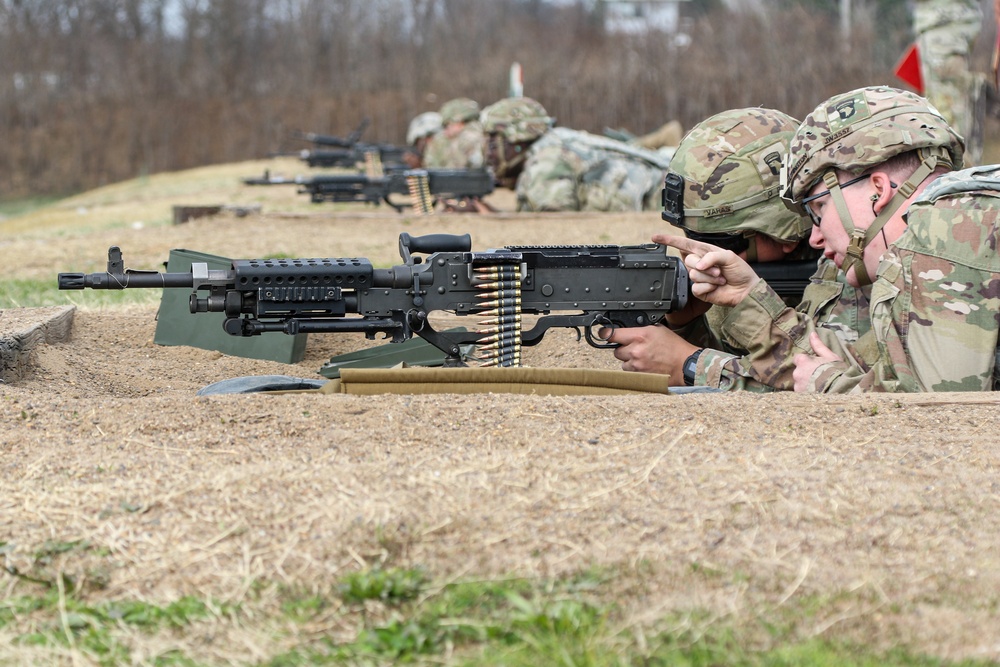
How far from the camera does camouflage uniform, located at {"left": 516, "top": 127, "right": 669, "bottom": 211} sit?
13.1 meters

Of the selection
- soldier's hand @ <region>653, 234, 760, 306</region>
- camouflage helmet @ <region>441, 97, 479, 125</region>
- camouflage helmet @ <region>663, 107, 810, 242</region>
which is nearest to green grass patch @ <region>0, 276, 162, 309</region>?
camouflage helmet @ <region>663, 107, 810, 242</region>

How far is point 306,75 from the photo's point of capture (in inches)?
1362

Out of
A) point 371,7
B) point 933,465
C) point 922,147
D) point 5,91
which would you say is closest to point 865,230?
point 922,147

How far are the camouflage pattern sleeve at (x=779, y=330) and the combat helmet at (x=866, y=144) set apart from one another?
39 cm

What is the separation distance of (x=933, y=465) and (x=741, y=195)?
1984 mm

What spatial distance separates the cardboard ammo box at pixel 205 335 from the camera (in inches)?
243

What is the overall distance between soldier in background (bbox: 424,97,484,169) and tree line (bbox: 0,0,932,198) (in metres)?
9.27

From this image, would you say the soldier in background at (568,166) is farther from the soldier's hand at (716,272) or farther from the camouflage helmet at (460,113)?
the soldier's hand at (716,272)

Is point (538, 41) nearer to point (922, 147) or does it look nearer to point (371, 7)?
point (371, 7)

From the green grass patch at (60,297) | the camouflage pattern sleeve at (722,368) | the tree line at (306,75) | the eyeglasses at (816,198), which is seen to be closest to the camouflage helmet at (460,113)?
the tree line at (306,75)

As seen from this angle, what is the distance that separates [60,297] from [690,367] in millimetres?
4609

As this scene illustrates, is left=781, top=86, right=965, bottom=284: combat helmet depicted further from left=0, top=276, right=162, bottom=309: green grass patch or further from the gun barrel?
left=0, top=276, right=162, bottom=309: green grass patch

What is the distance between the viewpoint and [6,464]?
11.1 ft

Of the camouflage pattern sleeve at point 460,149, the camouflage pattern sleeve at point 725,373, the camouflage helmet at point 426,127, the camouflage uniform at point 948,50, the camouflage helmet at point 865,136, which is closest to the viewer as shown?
the camouflage helmet at point 865,136
